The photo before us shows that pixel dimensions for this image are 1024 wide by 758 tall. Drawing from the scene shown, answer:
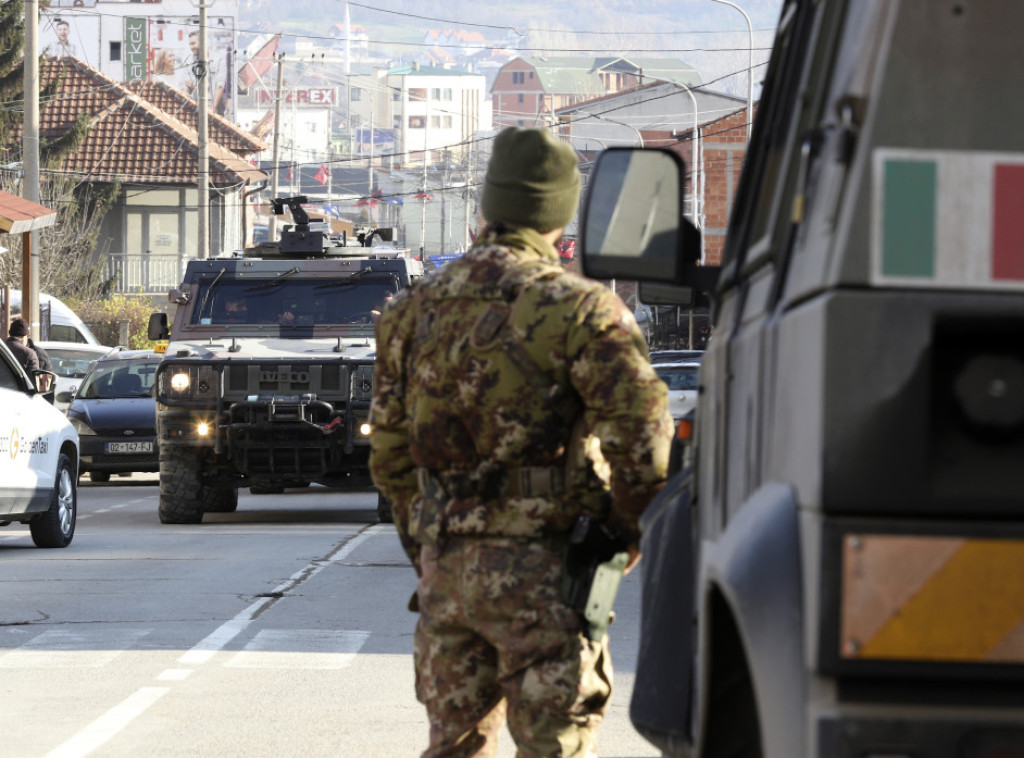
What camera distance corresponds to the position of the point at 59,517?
13.6 m

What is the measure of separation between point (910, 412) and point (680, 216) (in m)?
1.22

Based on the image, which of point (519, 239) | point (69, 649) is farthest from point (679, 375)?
point (519, 239)

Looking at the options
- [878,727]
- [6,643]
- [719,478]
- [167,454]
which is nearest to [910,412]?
[878,727]

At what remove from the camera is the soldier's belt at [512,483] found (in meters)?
3.72

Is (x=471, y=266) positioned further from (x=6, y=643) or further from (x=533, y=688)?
(x=6, y=643)

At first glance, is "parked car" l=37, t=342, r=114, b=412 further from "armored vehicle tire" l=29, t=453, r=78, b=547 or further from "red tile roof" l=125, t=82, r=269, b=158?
"red tile roof" l=125, t=82, r=269, b=158

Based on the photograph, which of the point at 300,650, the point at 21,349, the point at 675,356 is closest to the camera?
the point at 300,650

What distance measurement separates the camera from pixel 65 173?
52344 mm

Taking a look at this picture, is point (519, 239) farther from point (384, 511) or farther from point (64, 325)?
point (64, 325)

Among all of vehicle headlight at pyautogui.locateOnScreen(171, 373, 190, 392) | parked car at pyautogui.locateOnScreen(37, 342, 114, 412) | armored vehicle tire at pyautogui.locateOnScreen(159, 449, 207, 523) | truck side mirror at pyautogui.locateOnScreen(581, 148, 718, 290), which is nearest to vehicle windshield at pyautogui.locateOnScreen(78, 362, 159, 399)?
parked car at pyautogui.locateOnScreen(37, 342, 114, 412)

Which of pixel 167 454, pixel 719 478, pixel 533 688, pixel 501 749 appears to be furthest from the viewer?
pixel 167 454

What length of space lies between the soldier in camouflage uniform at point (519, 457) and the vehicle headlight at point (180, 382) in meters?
11.4

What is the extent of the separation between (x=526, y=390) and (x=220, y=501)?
554 inches

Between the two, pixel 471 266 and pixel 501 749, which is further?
pixel 501 749
